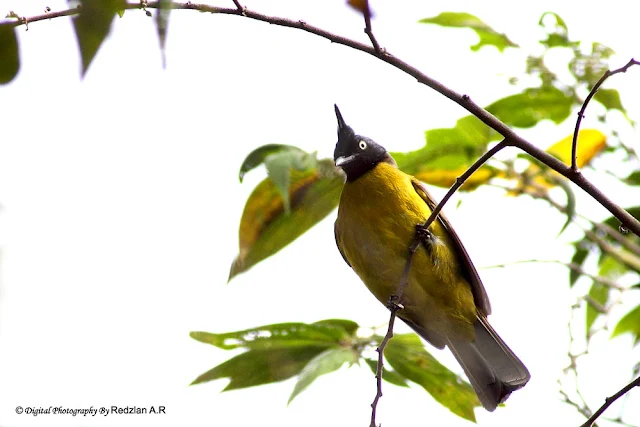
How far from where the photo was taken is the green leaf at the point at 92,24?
92 centimetres

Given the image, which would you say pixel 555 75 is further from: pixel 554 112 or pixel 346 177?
pixel 346 177

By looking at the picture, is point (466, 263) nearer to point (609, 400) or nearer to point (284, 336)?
point (284, 336)

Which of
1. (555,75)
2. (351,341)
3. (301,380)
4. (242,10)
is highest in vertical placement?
(555,75)

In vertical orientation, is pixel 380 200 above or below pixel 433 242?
above

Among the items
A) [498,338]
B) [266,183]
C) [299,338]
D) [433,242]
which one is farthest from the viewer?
[498,338]

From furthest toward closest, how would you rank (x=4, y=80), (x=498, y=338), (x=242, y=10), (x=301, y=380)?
(x=498, y=338) < (x=301, y=380) < (x=242, y=10) < (x=4, y=80)

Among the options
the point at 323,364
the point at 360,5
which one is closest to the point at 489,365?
the point at 323,364

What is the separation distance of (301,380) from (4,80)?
6.67 ft

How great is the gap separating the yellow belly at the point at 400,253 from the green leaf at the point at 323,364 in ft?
2.18

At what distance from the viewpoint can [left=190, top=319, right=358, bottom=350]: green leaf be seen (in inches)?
122

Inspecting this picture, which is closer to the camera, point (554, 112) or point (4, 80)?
point (4, 80)

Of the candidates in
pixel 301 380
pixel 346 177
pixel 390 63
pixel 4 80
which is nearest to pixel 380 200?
pixel 346 177

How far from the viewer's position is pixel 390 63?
1774 millimetres

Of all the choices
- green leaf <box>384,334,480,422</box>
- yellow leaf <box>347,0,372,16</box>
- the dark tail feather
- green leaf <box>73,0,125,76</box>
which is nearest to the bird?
the dark tail feather
